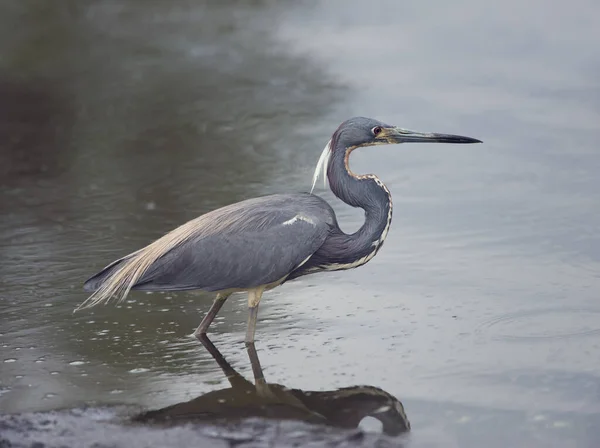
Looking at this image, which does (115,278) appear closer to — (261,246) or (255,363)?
(261,246)

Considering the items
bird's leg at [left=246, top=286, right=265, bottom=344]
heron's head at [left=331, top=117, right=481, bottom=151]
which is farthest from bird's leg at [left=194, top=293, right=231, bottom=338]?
heron's head at [left=331, top=117, right=481, bottom=151]

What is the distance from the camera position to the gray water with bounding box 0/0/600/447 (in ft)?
22.0

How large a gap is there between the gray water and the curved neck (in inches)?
21.1

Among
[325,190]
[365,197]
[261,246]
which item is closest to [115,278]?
[261,246]

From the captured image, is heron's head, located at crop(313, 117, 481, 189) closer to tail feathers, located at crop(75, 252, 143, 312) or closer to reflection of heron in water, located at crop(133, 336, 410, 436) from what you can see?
tail feathers, located at crop(75, 252, 143, 312)

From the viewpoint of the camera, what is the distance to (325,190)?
10945mm

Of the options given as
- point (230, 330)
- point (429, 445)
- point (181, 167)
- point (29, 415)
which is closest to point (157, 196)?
point (181, 167)

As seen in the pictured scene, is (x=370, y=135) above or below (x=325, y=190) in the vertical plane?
above

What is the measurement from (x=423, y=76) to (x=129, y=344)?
785 cm

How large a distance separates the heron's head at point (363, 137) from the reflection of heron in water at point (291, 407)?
1.68m

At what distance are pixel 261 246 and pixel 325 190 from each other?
3.73 metres

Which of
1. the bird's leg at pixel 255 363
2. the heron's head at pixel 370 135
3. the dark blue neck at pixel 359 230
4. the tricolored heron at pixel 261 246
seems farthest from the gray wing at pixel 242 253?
the heron's head at pixel 370 135

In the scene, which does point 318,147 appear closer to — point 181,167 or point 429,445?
point 181,167

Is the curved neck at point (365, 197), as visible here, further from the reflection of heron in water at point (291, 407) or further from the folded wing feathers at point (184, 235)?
the reflection of heron in water at point (291, 407)
